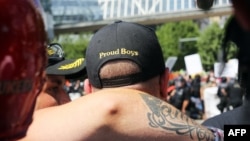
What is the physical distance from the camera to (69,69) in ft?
9.17

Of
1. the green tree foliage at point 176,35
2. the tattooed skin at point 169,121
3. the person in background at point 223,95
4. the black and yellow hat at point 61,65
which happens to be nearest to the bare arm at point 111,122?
the tattooed skin at point 169,121

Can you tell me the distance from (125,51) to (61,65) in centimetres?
74

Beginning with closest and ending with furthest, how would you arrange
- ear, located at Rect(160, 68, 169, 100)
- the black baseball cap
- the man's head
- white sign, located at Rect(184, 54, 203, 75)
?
the man's head
the black baseball cap
ear, located at Rect(160, 68, 169, 100)
white sign, located at Rect(184, 54, 203, 75)

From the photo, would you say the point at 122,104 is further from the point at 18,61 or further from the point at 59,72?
the point at 59,72

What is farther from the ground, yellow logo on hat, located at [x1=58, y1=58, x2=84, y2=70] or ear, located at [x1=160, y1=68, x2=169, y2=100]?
ear, located at [x1=160, y1=68, x2=169, y2=100]

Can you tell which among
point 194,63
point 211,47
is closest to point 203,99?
point 194,63

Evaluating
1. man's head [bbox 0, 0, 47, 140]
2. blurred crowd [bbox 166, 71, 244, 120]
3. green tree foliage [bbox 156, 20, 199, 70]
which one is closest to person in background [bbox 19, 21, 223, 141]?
man's head [bbox 0, 0, 47, 140]

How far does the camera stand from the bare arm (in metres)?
1.78

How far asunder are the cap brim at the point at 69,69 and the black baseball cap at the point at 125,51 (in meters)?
0.54

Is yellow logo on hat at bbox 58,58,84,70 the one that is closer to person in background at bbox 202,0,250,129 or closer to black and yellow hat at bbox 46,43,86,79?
black and yellow hat at bbox 46,43,86,79

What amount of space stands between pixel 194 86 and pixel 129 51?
16.9 metres

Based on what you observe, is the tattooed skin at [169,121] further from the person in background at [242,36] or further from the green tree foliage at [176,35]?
the green tree foliage at [176,35]

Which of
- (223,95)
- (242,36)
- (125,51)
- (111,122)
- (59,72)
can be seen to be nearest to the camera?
(242,36)

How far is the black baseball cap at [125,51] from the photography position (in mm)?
2074
